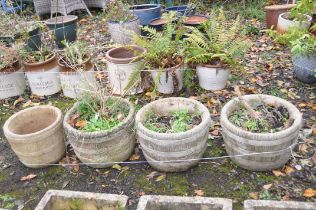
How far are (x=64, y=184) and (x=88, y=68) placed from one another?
6.09 feet

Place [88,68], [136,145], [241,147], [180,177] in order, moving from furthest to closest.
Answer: [88,68] < [136,145] < [180,177] < [241,147]

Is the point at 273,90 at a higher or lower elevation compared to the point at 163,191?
higher

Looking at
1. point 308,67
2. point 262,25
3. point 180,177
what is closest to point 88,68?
point 180,177

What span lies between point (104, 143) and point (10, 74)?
93.6 inches

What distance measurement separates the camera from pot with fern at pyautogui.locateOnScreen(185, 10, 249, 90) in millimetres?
4238

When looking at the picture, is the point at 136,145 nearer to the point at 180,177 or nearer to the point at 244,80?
the point at 180,177

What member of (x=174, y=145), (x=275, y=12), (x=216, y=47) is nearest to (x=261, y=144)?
(x=174, y=145)

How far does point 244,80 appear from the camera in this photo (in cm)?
481

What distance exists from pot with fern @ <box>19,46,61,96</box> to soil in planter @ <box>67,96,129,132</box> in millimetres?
1431

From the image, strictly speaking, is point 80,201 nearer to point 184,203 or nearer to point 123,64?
point 184,203

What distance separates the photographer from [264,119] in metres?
3.28

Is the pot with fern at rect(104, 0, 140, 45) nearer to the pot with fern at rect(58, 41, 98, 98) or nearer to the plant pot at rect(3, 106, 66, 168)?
the pot with fern at rect(58, 41, 98, 98)

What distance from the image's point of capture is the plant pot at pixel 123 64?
448 centimetres

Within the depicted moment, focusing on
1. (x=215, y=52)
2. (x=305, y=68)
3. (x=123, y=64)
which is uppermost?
→ (x=215, y=52)
